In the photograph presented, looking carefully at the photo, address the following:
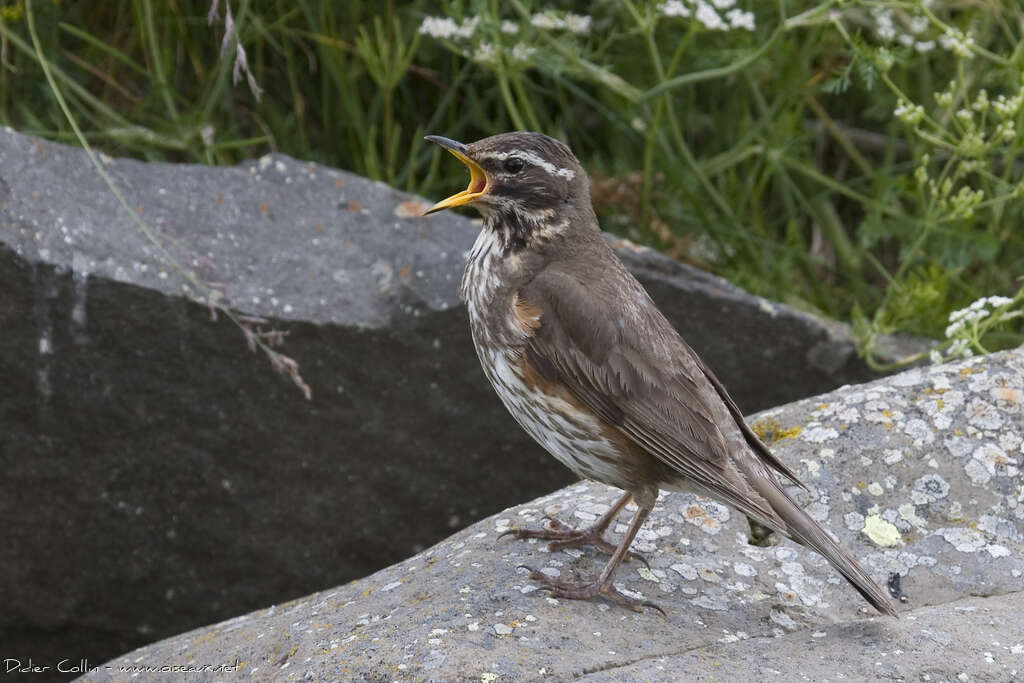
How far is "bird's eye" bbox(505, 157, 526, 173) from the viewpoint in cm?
461

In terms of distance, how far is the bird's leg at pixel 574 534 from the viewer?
4359 mm

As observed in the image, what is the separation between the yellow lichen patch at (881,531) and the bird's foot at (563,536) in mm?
759

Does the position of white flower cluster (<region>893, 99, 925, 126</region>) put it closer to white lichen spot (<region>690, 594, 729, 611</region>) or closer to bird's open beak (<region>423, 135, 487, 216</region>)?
bird's open beak (<region>423, 135, 487, 216</region>)

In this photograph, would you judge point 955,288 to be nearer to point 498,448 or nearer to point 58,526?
point 498,448

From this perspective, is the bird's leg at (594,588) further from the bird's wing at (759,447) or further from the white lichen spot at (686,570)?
the bird's wing at (759,447)

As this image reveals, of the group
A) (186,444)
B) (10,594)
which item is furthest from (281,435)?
(10,594)

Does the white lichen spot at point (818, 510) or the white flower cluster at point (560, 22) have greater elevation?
the white flower cluster at point (560, 22)

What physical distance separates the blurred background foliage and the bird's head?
163 cm

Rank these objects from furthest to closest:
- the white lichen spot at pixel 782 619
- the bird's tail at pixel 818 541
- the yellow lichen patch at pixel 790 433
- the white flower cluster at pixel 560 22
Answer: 1. the white flower cluster at pixel 560 22
2. the yellow lichen patch at pixel 790 433
3. the white lichen spot at pixel 782 619
4. the bird's tail at pixel 818 541

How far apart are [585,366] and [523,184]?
2.40 feet

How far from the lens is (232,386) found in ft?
18.2

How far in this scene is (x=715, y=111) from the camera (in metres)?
7.46

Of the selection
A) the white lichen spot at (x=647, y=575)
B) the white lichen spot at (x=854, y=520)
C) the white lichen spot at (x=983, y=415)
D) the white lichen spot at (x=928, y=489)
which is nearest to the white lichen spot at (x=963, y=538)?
the white lichen spot at (x=928, y=489)

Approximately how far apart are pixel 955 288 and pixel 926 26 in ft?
4.60
